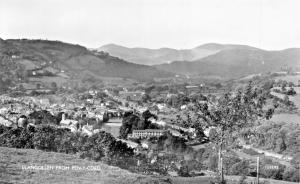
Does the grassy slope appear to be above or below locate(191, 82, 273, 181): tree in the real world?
below

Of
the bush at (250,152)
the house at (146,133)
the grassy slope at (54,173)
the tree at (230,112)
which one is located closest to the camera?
the grassy slope at (54,173)

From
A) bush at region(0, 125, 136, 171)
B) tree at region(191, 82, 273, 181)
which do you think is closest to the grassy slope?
tree at region(191, 82, 273, 181)

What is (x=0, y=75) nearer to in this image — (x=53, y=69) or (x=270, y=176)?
(x=53, y=69)

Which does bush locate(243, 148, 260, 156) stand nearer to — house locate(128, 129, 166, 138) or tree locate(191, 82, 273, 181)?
house locate(128, 129, 166, 138)

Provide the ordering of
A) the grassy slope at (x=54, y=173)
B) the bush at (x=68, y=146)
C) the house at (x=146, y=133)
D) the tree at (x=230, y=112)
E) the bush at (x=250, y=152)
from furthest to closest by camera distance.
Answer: the house at (x=146, y=133)
the bush at (x=250, y=152)
the bush at (x=68, y=146)
the tree at (x=230, y=112)
the grassy slope at (x=54, y=173)

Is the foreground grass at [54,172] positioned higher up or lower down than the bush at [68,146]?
higher up

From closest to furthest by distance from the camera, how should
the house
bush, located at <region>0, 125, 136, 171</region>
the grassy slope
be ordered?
the grassy slope
bush, located at <region>0, 125, 136, 171</region>
the house

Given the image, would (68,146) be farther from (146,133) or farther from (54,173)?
(146,133)

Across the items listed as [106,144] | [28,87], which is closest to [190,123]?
[106,144]

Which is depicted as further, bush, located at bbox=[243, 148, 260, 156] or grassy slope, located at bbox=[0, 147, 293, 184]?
bush, located at bbox=[243, 148, 260, 156]

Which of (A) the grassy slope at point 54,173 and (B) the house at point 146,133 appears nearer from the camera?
(A) the grassy slope at point 54,173

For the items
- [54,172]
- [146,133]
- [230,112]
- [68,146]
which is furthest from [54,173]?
[146,133]

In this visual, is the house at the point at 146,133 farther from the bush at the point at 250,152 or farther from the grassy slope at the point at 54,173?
the grassy slope at the point at 54,173

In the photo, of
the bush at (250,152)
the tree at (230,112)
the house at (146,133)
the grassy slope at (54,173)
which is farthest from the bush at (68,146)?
the house at (146,133)
